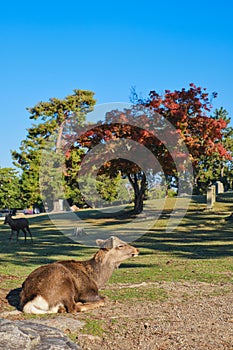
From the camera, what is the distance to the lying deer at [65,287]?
714 centimetres

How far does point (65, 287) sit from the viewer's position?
24.0ft

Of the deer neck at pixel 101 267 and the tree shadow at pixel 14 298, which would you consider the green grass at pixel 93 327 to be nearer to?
the tree shadow at pixel 14 298

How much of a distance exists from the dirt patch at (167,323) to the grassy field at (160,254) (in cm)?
72

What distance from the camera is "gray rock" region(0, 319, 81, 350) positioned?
16.3ft

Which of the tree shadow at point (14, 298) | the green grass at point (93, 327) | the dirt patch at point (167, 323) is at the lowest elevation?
the dirt patch at point (167, 323)

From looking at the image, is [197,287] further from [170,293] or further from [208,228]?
[208,228]

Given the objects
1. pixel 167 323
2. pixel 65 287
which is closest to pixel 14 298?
pixel 65 287

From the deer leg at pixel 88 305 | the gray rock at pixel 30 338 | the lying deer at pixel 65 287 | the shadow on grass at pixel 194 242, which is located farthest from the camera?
the shadow on grass at pixel 194 242

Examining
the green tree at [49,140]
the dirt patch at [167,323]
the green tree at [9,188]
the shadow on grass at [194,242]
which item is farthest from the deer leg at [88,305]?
the green tree at [9,188]

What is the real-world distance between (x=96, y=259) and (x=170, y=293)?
61.6 inches

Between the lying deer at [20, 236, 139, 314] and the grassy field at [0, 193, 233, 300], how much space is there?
65 cm

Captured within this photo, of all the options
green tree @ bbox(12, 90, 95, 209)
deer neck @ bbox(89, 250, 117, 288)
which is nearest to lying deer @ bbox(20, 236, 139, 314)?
deer neck @ bbox(89, 250, 117, 288)

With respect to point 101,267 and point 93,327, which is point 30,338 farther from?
point 101,267

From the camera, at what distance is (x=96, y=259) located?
8.56 meters
